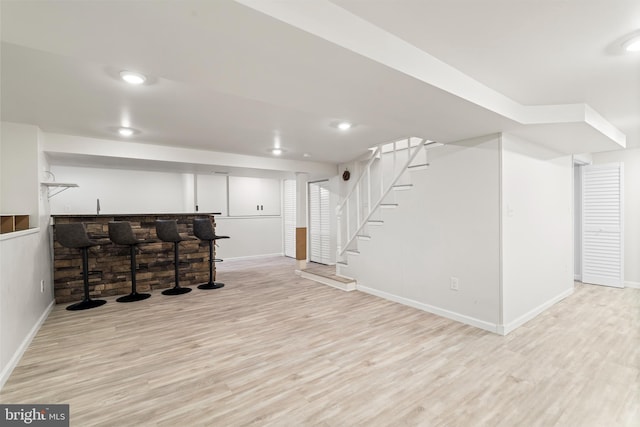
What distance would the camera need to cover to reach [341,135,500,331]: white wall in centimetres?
315

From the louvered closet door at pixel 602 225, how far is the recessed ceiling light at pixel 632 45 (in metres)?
4.06

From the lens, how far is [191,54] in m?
1.52

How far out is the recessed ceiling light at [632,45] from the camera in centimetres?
174

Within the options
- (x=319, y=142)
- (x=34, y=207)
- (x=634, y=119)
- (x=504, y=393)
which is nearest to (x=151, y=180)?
(x=34, y=207)

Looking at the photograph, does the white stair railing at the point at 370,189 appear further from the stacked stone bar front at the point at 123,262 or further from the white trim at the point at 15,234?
the white trim at the point at 15,234

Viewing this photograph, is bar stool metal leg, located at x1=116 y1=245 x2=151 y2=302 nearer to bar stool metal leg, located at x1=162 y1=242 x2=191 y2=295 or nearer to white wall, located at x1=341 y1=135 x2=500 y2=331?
bar stool metal leg, located at x1=162 y1=242 x2=191 y2=295

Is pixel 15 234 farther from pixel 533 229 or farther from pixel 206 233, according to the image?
pixel 533 229

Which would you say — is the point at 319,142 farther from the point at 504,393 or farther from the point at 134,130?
the point at 504,393

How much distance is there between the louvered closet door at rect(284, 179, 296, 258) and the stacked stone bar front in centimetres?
337

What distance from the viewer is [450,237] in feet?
11.5

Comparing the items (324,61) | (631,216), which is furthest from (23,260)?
(631,216)

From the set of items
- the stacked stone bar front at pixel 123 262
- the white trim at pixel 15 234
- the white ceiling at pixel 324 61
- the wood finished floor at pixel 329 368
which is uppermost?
the white ceiling at pixel 324 61

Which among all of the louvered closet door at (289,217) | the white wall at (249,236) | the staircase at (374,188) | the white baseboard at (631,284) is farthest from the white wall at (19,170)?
the white baseboard at (631,284)

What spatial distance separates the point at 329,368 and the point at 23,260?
3.10m
